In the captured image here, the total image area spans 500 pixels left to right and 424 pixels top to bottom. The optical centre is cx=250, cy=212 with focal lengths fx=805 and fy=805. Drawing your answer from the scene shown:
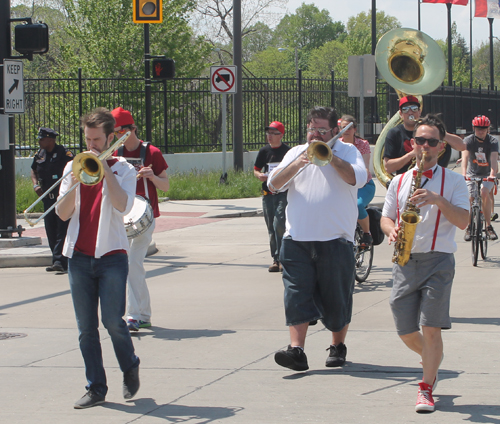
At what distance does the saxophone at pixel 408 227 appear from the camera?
459 cm

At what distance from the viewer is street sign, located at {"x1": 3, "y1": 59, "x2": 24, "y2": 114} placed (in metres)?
12.0

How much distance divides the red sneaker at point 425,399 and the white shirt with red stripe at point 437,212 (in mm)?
797

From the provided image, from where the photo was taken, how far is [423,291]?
4746mm

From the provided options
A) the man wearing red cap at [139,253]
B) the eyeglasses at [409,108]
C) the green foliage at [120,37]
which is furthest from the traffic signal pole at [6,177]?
the green foliage at [120,37]

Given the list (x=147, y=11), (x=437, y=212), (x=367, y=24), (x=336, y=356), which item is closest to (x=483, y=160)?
(x=147, y=11)

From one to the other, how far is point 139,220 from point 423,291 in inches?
106

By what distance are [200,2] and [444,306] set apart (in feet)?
135

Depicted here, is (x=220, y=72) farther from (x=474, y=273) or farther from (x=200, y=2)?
(x=200, y=2)

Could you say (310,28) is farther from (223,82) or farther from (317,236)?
(317,236)

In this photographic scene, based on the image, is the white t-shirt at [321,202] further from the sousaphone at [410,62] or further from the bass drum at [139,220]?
the sousaphone at [410,62]

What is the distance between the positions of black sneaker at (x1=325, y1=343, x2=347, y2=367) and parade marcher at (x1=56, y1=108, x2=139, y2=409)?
4.72ft

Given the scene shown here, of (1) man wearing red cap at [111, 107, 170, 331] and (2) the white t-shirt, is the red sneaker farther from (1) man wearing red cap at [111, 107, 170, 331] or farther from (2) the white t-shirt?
(1) man wearing red cap at [111, 107, 170, 331]

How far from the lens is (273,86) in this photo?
2395cm

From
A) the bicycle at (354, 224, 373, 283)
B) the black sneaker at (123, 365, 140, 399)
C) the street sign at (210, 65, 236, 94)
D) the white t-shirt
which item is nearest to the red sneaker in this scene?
the white t-shirt
